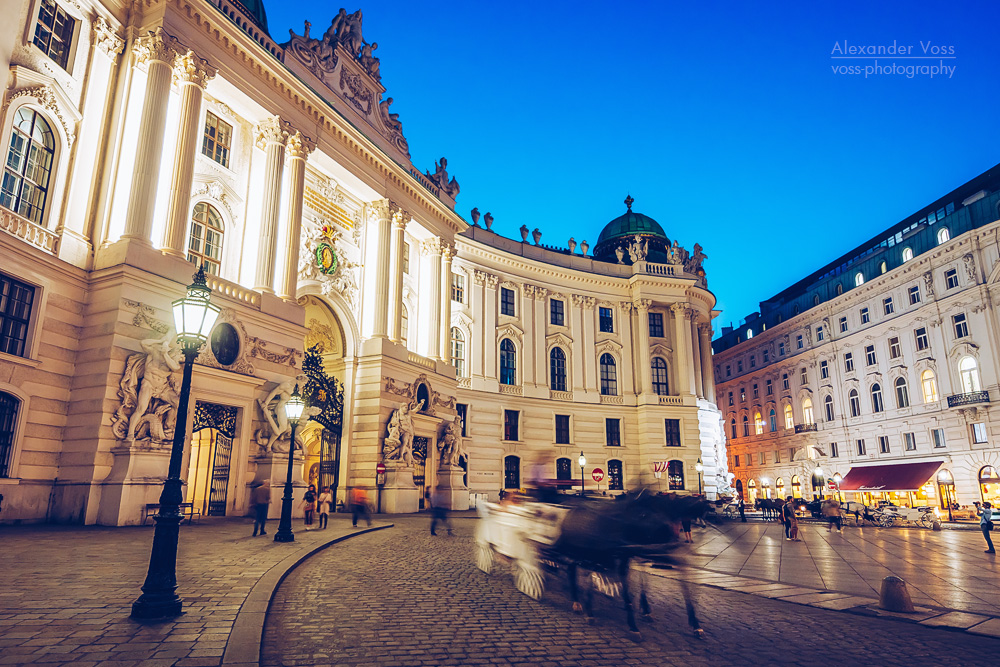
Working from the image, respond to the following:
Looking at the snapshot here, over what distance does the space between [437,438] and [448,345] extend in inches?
214

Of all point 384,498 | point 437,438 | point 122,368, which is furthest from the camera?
point 437,438

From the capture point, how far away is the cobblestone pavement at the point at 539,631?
21.1 feet

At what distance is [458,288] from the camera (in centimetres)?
4112

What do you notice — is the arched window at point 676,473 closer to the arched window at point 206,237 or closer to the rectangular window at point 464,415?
the rectangular window at point 464,415

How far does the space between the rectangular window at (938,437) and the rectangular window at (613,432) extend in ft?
72.4

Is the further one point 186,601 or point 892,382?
point 892,382

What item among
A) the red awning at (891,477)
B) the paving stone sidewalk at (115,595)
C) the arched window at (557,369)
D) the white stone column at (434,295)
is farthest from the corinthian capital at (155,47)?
the red awning at (891,477)

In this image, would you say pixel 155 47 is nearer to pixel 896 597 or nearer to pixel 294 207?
pixel 294 207

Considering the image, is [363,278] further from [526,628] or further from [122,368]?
[526,628]

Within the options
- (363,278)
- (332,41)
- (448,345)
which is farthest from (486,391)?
(332,41)

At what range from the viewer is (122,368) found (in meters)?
17.4

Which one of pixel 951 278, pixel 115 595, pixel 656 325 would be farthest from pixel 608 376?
pixel 115 595

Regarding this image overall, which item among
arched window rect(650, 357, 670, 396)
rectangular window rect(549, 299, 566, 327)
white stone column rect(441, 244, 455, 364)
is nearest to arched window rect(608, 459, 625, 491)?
arched window rect(650, 357, 670, 396)

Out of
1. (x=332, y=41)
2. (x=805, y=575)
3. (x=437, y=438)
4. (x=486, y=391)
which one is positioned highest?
(x=332, y=41)
